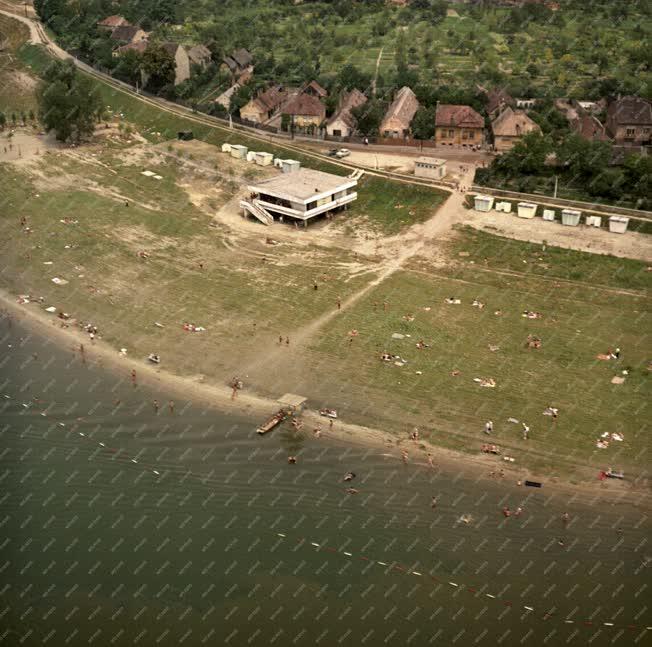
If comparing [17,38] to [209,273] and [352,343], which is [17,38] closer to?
[209,273]

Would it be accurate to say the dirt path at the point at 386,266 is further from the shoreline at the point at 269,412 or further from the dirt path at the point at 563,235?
the shoreline at the point at 269,412

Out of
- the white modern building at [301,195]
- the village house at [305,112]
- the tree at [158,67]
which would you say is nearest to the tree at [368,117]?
the village house at [305,112]

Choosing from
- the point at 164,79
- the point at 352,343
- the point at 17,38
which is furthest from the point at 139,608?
the point at 17,38

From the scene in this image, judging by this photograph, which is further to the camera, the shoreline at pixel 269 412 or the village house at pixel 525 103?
the village house at pixel 525 103

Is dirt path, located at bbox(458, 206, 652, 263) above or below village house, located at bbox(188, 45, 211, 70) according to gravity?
above

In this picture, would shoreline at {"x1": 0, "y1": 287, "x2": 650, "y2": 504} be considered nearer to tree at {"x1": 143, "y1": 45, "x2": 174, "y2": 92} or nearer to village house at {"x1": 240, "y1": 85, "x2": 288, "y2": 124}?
village house at {"x1": 240, "y1": 85, "x2": 288, "y2": 124}

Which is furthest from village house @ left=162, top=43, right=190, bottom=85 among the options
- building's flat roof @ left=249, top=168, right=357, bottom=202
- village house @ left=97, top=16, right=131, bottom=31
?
building's flat roof @ left=249, top=168, right=357, bottom=202

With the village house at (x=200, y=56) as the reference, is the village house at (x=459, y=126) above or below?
above
